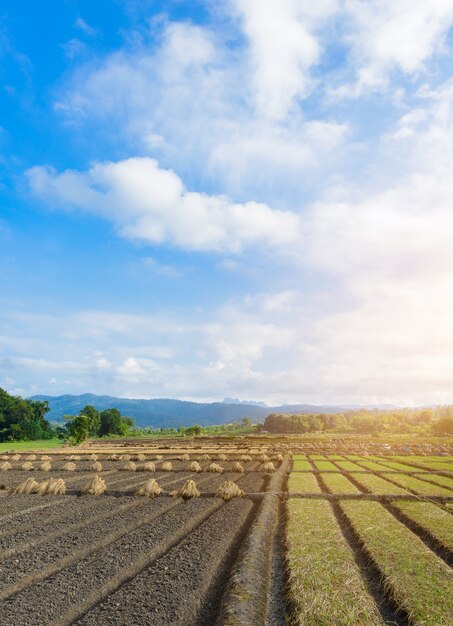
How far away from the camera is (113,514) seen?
18.1 meters

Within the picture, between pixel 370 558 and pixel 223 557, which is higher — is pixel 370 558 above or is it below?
above

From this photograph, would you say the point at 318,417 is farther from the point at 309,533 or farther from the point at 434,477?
the point at 309,533

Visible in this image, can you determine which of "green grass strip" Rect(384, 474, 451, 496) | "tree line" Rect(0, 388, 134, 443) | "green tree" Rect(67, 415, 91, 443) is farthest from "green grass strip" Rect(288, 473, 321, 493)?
"tree line" Rect(0, 388, 134, 443)

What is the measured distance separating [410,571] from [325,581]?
2755mm

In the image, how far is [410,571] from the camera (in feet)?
35.7

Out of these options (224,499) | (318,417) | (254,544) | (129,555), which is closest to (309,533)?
(254,544)

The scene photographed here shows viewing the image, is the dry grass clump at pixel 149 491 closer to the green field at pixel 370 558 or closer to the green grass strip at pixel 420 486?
the green field at pixel 370 558

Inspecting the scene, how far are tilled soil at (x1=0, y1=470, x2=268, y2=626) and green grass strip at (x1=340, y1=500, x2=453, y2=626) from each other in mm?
4625

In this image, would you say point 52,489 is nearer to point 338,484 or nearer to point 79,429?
point 338,484

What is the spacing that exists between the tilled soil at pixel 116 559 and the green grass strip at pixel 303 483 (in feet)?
19.7

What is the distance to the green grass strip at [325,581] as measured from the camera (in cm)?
846

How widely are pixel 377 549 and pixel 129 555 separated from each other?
8.23 m

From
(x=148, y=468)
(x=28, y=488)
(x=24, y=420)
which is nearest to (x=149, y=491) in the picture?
(x=28, y=488)

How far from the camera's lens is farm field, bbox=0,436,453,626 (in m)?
8.80
